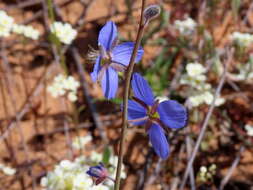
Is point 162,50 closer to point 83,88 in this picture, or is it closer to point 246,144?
point 83,88

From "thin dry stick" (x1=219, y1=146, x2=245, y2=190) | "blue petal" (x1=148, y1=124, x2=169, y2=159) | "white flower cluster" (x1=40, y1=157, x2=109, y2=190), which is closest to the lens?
"blue petal" (x1=148, y1=124, x2=169, y2=159)

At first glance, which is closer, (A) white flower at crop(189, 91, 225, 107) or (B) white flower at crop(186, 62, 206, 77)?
(A) white flower at crop(189, 91, 225, 107)

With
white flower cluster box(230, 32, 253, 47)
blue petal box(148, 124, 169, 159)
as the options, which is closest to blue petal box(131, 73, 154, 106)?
blue petal box(148, 124, 169, 159)

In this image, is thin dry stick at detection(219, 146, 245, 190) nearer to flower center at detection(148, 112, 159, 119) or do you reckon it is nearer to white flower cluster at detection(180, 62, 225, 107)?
white flower cluster at detection(180, 62, 225, 107)

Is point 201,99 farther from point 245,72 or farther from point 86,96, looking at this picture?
point 86,96

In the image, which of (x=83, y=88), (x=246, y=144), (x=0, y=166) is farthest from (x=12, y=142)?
(x=246, y=144)

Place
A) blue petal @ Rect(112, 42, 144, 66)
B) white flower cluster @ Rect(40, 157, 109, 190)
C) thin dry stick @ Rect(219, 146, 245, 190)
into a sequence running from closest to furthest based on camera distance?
blue petal @ Rect(112, 42, 144, 66)
white flower cluster @ Rect(40, 157, 109, 190)
thin dry stick @ Rect(219, 146, 245, 190)

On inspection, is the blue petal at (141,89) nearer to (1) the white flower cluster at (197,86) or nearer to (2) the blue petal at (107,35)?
(2) the blue petal at (107,35)

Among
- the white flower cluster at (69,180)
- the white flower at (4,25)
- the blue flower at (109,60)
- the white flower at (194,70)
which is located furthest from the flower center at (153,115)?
the white flower at (4,25)
